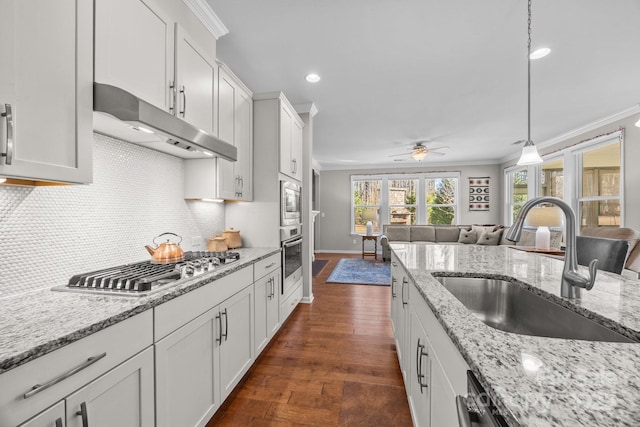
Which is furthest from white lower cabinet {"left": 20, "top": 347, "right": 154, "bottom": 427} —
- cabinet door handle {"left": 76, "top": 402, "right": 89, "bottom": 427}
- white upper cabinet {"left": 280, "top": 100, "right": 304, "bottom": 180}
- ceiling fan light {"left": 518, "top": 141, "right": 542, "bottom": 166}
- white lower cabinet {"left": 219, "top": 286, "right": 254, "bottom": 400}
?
ceiling fan light {"left": 518, "top": 141, "right": 542, "bottom": 166}

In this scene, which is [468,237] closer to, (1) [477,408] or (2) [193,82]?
(2) [193,82]

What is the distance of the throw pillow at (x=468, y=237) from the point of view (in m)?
6.23

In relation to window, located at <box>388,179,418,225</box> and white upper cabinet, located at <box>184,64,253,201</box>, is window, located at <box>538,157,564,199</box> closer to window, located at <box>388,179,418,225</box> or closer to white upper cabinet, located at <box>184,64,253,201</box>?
window, located at <box>388,179,418,225</box>

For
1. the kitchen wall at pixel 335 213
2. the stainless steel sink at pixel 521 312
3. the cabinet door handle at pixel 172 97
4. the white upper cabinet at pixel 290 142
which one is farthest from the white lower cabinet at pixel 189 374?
the kitchen wall at pixel 335 213

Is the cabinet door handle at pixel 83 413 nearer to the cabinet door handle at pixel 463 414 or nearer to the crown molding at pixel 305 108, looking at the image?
the cabinet door handle at pixel 463 414

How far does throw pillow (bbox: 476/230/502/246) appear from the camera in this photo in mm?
5793

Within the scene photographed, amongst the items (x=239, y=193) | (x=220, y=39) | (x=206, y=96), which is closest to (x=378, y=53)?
(x=220, y=39)

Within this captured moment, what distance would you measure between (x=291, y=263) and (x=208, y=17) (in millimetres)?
2218

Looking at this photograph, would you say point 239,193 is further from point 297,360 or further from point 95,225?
point 297,360

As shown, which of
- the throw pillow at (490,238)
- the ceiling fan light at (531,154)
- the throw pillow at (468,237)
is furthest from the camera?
the throw pillow at (468,237)

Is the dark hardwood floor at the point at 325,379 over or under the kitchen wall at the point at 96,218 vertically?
under

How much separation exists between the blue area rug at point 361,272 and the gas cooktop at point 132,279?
11.3ft

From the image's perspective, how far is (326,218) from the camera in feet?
27.0

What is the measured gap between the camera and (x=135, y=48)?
1.37 m
